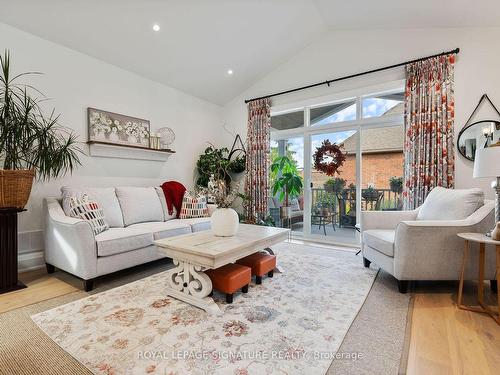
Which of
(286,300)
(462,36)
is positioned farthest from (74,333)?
(462,36)

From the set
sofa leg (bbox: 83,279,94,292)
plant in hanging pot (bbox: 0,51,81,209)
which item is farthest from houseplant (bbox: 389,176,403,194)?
plant in hanging pot (bbox: 0,51,81,209)

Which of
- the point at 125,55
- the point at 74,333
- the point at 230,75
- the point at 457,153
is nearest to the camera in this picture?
the point at 74,333

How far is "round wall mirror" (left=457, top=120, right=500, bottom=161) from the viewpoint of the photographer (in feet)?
9.82

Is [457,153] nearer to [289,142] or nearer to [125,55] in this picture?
[289,142]

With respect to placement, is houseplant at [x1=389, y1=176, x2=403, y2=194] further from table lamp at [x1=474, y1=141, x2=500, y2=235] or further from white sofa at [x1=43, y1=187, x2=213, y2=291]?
white sofa at [x1=43, y1=187, x2=213, y2=291]

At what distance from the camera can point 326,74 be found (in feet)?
13.7

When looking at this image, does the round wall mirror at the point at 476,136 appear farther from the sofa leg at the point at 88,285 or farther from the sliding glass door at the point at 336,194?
the sofa leg at the point at 88,285

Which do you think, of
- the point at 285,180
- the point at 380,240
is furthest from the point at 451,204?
the point at 285,180

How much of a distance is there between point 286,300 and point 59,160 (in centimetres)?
286

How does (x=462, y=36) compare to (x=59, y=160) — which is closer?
(x=59, y=160)

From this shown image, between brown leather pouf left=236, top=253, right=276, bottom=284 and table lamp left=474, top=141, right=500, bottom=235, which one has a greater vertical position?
table lamp left=474, top=141, right=500, bottom=235

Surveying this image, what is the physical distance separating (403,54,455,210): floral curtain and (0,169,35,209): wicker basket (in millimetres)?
4339

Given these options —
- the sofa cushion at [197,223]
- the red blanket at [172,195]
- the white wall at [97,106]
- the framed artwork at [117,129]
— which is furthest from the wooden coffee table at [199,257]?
the framed artwork at [117,129]

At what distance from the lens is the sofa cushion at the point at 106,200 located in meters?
2.90
